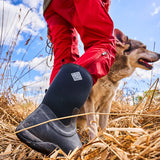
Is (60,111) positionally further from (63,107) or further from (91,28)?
(91,28)

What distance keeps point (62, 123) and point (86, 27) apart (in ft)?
1.89

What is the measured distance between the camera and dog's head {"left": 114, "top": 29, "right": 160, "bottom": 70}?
2.10m

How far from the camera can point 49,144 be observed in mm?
735

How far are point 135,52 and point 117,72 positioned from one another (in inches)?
21.1

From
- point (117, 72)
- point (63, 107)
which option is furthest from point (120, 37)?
point (63, 107)

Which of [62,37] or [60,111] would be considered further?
[62,37]

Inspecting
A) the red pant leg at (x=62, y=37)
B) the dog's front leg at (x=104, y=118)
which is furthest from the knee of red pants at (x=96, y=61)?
the dog's front leg at (x=104, y=118)

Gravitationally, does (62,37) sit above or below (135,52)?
above

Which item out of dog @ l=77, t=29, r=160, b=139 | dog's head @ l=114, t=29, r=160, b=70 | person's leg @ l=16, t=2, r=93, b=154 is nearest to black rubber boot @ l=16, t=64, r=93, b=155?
person's leg @ l=16, t=2, r=93, b=154

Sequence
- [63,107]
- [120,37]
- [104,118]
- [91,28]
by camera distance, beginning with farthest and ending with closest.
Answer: [120,37] < [104,118] < [91,28] < [63,107]

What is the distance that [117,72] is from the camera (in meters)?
1.90

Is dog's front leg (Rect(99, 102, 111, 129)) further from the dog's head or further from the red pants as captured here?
the red pants

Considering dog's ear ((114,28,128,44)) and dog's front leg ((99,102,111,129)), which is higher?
dog's ear ((114,28,128,44))

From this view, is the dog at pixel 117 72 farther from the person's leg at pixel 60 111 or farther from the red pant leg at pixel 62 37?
the person's leg at pixel 60 111
